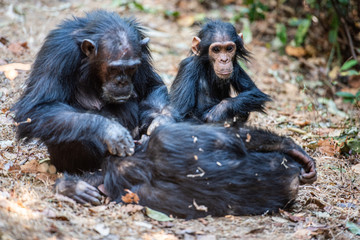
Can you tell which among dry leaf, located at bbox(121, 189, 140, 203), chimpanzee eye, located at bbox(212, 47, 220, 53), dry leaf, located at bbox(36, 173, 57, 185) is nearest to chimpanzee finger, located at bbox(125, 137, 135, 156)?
dry leaf, located at bbox(121, 189, 140, 203)

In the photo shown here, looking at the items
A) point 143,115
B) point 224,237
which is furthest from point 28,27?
point 224,237

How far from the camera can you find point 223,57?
21.0 feet

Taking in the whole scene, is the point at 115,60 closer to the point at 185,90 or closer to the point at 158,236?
the point at 185,90

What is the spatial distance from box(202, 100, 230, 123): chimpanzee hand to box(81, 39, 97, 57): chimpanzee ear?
1991 millimetres

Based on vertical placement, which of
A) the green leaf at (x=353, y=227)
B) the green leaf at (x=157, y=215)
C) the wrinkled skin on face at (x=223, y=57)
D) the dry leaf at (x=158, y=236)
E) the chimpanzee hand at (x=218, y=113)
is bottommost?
the green leaf at (x=353, y=227)

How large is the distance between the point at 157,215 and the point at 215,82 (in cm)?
287

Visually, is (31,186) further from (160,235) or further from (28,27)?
(28,27)

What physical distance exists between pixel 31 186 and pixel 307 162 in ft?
9.52

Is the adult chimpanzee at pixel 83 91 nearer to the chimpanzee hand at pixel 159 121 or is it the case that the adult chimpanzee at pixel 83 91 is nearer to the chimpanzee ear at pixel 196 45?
the chimpanzee hand at pixel 159 121

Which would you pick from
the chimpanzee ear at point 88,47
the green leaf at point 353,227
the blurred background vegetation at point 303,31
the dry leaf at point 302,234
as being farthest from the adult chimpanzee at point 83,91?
the blurred background vegetation at point 303,31

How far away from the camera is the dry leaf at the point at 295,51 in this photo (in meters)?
11.2

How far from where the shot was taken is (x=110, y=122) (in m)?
4.65

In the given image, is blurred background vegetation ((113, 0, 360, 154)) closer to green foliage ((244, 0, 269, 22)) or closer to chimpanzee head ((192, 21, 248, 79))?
green foliage ((244, 0, 269, 22))

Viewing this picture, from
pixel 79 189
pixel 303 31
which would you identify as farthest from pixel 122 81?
pixel 303 31
